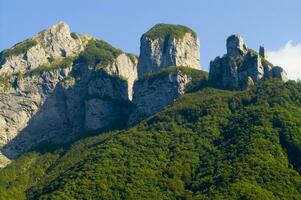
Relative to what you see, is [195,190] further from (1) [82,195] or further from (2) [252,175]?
(1) [82,195]

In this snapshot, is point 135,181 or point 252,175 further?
point 135,181

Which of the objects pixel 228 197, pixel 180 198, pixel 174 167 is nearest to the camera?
pixel 228 197

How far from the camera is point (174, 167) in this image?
198 metres

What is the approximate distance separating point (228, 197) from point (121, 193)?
3295cm

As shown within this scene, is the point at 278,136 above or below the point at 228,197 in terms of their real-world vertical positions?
above

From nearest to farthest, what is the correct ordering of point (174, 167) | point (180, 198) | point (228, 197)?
point (228, 197)
point (180, 198)
point (174, 167)

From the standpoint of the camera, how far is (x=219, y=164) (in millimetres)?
193375

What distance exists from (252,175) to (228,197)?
43.2 ft

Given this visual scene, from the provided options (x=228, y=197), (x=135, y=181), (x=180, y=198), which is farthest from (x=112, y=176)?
(x=228, y=197)

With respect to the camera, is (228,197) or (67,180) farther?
(67,180)

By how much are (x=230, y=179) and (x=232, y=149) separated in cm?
1912

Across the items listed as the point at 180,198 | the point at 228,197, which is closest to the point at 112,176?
the point at 180,198

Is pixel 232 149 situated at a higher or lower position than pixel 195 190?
higher

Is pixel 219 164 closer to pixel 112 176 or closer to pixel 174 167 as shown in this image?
pixel 174 167
